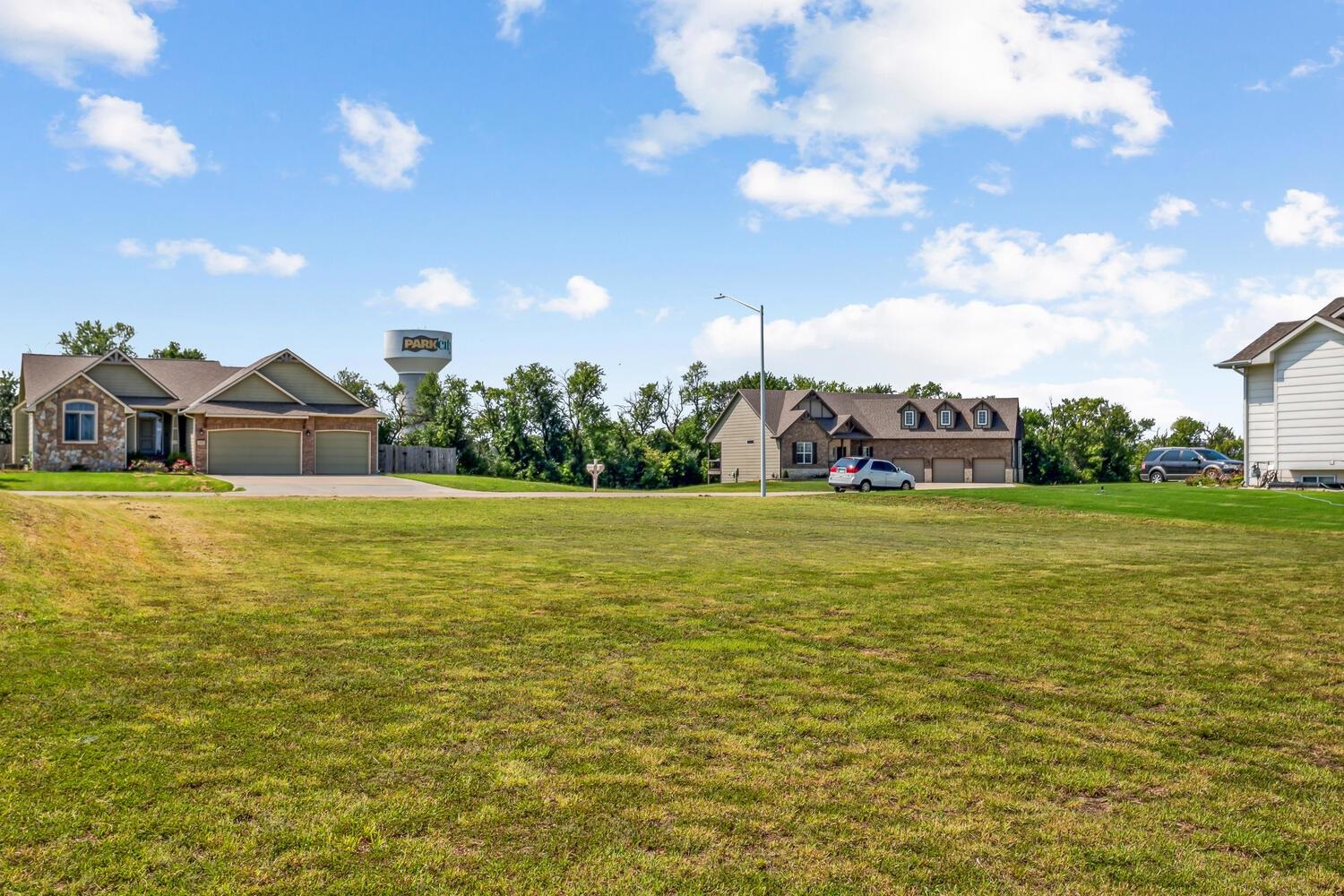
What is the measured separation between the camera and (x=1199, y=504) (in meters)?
28.8

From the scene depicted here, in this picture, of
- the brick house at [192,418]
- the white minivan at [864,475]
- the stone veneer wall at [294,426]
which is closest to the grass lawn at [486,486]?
the stone veneer wall at [294,426]

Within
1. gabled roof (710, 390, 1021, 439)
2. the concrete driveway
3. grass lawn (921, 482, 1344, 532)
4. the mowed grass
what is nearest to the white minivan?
grass lawn (921, 482, 1344, 532)

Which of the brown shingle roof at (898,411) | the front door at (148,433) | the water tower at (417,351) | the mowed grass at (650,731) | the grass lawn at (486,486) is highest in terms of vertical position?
the water tower at (417,351)

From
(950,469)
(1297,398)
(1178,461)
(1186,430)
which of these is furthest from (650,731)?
(1186,430)

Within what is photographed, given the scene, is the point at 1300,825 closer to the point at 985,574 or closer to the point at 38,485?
the point at 985,574

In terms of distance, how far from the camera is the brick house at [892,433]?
6306 centimetres

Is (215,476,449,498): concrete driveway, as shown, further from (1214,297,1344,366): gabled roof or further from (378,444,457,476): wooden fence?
(1214,297,1344,366): gabled roof

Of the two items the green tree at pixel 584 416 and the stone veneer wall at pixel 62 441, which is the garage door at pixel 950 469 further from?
the stone veneer wall at pixel 62 441

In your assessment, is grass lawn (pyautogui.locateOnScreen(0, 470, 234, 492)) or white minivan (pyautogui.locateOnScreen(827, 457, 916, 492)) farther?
white minivan (pyautogui.locateOnScreen(827, 457, 916, 492))

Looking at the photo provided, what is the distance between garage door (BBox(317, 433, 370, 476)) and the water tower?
26646mm

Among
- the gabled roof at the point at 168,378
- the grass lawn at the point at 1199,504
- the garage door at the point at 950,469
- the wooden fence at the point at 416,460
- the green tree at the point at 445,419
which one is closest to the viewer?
the grass lawn at the point at 1199,504

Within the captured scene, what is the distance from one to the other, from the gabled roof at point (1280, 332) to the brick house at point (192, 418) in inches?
1464

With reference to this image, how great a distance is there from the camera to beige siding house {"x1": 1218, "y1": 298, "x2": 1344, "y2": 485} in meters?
29.9

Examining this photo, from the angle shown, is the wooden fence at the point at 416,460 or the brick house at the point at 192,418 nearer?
the brick house at the point at 192,418
